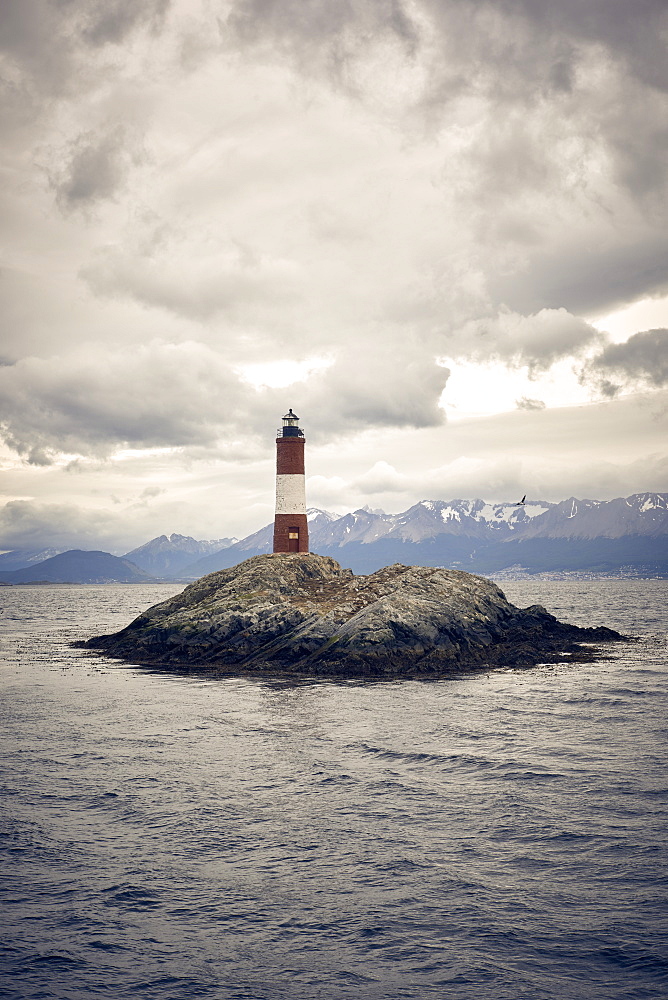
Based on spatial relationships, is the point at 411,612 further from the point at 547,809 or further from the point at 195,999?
the point at 195,999

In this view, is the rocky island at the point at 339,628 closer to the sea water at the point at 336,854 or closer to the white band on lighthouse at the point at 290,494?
the white band on lighthouse at the point at 290,494

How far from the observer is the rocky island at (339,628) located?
4494 centimetres

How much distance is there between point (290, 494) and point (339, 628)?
62.3ft

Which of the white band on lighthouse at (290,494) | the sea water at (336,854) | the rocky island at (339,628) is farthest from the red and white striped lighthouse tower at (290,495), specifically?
the sea water at (336,854)

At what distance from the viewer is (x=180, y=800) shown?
1962 centimetres

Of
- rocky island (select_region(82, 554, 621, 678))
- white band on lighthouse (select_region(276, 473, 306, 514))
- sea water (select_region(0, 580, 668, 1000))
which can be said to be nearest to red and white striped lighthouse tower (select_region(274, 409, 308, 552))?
white band on lighthouse (select_region(276, 473, 306, 514))

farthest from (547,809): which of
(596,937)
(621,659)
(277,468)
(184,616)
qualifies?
(277,468)

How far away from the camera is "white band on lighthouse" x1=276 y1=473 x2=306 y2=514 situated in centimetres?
6359

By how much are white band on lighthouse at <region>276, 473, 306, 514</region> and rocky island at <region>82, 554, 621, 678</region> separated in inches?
197

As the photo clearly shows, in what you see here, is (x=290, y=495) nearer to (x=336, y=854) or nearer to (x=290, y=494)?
(x=290, y=494)

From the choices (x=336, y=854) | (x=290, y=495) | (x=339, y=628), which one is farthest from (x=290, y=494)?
(x=336, y=854)

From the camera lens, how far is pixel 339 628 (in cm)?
4747

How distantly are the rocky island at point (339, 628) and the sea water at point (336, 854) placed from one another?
13.2m

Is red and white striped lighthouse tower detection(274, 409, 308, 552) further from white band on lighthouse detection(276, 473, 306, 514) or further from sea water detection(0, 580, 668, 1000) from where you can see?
sea water detection(0, 580, 668, 1000)
